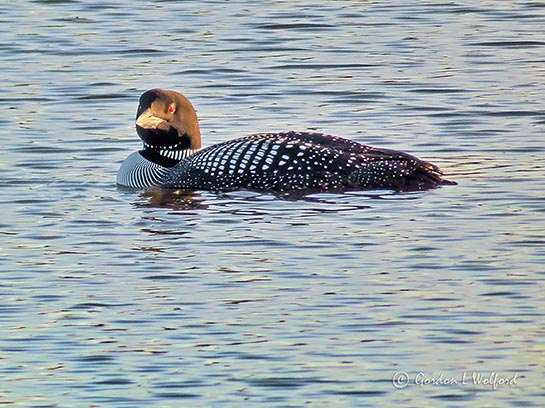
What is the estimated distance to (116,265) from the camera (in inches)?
352

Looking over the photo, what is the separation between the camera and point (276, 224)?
32.3 feet

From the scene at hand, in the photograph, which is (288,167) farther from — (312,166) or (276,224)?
(276,224)

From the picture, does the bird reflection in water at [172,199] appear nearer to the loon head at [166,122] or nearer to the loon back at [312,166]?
the loon back at [312,166]

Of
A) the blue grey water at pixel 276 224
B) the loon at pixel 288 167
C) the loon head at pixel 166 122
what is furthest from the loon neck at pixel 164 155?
the blue grey water at pixel 276 224

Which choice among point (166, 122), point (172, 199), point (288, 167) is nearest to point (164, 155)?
point (166, 122)

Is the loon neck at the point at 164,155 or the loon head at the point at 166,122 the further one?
the loon neck at the point at 164,155

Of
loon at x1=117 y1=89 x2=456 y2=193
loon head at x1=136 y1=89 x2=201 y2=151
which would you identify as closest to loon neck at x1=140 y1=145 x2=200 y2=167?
loon head at x1=136 y1=89 x2=201 y2=151

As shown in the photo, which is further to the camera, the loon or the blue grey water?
the loon

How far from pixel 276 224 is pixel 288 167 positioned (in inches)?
33.4

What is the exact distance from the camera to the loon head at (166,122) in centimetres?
1112

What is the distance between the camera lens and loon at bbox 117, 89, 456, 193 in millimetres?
10594

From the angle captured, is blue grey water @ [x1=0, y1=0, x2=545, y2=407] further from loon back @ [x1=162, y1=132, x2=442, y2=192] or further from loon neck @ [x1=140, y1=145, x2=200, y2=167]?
loon neck @ [x1=140, y1=145, x2=200, y2=167]

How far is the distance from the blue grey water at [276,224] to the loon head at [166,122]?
38cm

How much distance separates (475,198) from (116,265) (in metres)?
2.30
